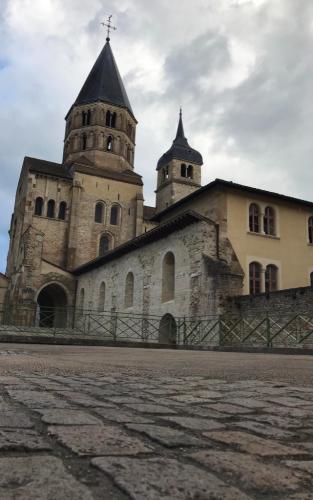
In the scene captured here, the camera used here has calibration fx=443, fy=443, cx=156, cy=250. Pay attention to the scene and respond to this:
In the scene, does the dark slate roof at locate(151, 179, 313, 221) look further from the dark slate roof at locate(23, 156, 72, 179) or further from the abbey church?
the dark slate roof at locate(23, 156, 72, 179)

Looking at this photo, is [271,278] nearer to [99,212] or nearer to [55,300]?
[55,300]

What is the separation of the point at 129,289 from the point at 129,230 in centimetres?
1596

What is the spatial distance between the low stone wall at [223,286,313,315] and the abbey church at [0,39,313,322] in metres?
0.66

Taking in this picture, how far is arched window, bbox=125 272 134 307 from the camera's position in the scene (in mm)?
27281

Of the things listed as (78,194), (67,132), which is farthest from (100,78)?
(78,194)

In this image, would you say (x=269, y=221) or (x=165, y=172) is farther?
(x=165, y=172)

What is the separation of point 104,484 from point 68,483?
0.11 m

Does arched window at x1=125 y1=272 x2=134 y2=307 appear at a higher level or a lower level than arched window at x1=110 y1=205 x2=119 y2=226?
lower

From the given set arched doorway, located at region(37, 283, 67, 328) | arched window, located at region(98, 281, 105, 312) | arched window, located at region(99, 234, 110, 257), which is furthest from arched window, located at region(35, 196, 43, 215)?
arched window, located at region(98, 281, 105, 312)

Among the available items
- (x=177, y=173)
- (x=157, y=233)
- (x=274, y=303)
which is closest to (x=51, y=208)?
(x=177, y=173)

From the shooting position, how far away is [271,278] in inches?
869

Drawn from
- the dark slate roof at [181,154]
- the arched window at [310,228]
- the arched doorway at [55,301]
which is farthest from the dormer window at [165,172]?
the arched window at [310,228]

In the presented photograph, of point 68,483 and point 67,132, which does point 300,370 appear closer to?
point 68,483

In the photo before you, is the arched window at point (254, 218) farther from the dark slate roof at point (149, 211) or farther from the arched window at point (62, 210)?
the dark slate roof at point (149, 211)
